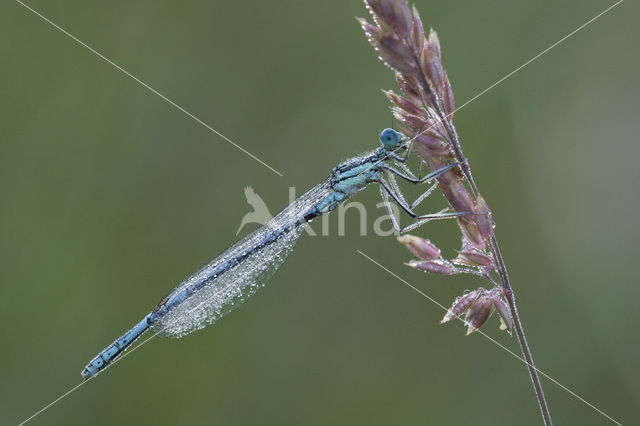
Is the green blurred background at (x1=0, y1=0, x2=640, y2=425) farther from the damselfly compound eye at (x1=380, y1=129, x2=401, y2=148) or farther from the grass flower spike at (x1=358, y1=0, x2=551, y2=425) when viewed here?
the grass flower spike at (x1=358, y1=0, x2=551, y2=425)

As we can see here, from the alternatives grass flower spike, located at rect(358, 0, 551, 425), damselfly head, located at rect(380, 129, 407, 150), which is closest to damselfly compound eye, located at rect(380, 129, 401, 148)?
damselfly head, located at rect(380, 129, 407, 150)

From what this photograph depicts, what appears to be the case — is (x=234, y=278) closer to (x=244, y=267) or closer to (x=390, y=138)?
(x=244, y=267)

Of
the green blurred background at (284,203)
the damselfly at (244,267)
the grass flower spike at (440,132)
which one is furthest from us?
the green blurred background at (284,203)

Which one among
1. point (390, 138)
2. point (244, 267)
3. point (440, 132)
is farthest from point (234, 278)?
point (440, 132)

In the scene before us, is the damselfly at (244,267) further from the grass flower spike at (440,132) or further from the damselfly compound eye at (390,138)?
the grass flower spike at (440,132)

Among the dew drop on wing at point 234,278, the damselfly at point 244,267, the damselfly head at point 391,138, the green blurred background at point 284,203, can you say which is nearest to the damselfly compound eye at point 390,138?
the damselfly head at point 391,138

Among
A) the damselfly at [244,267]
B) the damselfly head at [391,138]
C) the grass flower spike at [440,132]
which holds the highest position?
the damselfly at [244,267]

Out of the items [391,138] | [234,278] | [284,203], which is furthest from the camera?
[284,203]
